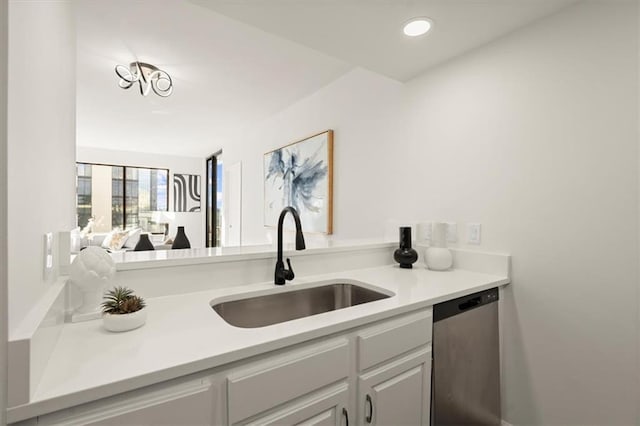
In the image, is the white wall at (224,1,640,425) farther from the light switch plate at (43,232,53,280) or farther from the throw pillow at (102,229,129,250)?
the throw pillow at (102,229,129,250)

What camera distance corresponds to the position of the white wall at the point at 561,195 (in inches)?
48.2

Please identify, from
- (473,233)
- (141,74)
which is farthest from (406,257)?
(141,74)

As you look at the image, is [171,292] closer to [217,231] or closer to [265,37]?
[265,37]

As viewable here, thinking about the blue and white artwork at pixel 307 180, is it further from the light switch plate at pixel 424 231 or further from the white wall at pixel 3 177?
the white wall at pixel 3 177

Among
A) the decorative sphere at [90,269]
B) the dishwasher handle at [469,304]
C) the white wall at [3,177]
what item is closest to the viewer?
the white wall at [3,177]

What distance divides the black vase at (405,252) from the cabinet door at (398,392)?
64 cm

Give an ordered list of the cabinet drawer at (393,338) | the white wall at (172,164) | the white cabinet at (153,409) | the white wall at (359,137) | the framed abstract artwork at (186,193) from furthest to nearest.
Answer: the framed abstract artwork at (186,193), the white wall at (172,164), the white wall at (359,137), the cabinet drawer at (393,338), the white cabinet at (153,409)

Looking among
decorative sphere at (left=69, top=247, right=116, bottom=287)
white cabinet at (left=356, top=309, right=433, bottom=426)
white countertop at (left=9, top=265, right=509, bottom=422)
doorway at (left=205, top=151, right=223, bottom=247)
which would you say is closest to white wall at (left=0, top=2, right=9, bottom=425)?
white countertop at (left=9, top=265, right=509, bottom=422)

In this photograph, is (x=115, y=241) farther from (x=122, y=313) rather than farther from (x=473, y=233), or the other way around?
(x=473, y=233)

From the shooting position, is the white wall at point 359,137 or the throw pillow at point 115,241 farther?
the throw pillow at point 115,241

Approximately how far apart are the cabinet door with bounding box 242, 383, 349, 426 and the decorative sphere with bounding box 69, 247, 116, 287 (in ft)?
2.06

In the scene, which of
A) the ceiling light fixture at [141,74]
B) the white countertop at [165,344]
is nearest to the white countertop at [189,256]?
the white countertop at [165,344]

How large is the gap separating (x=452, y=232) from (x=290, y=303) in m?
1.08

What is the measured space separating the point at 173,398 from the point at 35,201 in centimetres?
56
